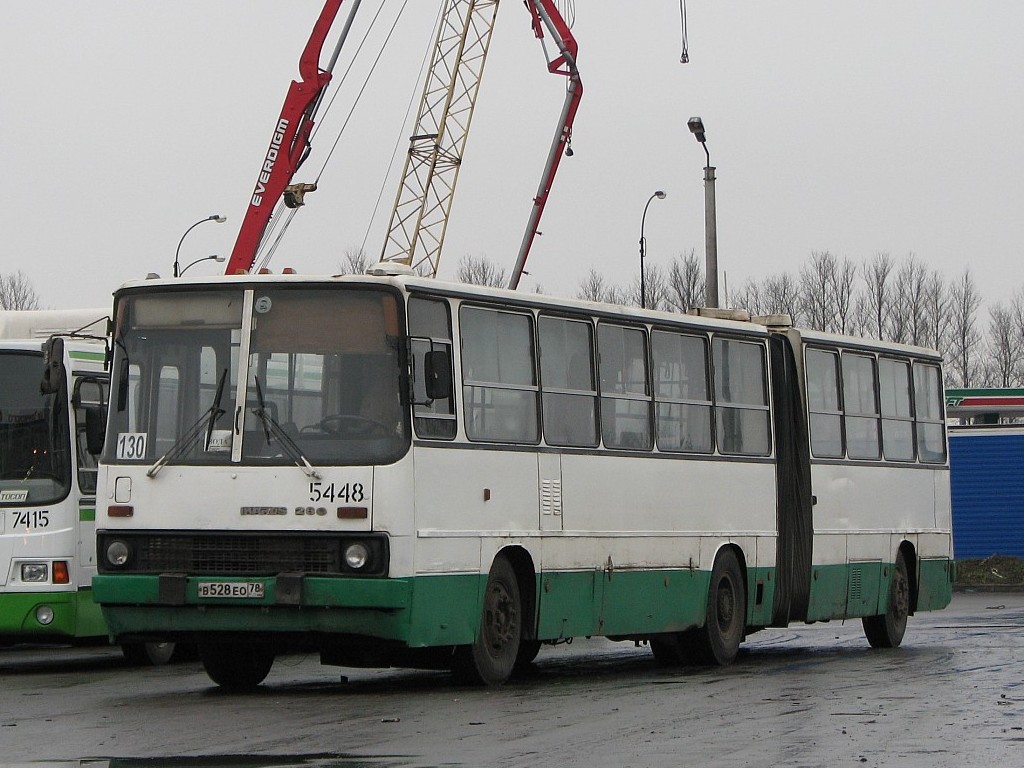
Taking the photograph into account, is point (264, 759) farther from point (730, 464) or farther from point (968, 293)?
point (968, 293)

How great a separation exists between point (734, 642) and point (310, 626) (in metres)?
5.56

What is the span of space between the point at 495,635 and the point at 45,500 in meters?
4.71

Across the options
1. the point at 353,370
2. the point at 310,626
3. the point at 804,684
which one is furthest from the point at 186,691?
the point at 804,684

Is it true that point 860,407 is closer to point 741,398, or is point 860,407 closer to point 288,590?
point 741,398

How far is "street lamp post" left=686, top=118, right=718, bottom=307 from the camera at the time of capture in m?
34.2

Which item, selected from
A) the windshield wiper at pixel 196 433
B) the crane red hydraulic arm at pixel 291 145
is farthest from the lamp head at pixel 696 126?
the windshield wiper at pixel 196 433

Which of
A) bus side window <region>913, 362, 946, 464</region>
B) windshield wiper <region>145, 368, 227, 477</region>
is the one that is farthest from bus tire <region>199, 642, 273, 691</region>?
bus side window <region>913, 362, 946, 464</region>

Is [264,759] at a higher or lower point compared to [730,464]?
lower

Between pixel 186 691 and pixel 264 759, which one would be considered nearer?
pixel 264 759

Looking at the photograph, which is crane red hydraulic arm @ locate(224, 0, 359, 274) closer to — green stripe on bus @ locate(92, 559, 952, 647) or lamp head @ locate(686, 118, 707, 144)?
lamp head @ locate(686, 118, 707, 144)

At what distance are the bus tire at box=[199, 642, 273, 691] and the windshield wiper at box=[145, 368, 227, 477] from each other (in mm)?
1572

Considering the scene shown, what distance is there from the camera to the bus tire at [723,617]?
17.3 m

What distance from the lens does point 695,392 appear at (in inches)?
689

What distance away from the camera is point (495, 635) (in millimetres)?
14391
